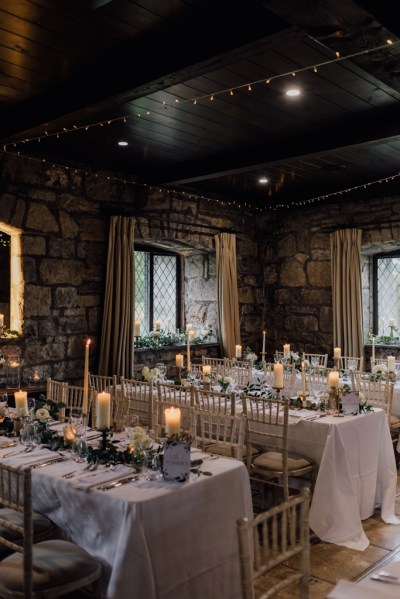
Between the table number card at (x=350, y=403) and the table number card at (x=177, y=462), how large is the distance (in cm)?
199

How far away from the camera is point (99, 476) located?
3053 mm

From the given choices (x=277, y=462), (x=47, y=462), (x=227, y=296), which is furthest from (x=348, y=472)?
(x=227, y=296)

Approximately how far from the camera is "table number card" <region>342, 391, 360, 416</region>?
4566mm

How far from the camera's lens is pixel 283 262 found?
9.55 metres

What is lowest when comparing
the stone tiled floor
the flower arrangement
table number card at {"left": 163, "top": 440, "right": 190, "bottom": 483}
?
the stone tiled floor

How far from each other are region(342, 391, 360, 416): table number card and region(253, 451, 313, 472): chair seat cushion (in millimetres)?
500

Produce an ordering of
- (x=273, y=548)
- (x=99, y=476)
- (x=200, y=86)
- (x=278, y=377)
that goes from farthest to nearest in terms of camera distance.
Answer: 1. (x=278, y=377)
2. (x=200, y=86)
3. (x=99, y=476)
4. (x=273, y=548)

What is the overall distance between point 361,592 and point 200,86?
3.92m

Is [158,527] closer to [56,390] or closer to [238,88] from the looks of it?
[56,390]

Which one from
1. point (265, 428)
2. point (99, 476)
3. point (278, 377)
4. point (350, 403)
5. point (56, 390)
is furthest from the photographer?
point (56, 390)

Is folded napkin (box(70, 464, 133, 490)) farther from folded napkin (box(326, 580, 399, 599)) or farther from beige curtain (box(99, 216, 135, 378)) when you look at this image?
beige curtain (box(99, 216, 135, 378))

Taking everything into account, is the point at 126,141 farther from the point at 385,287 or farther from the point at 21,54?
the point at 385,287

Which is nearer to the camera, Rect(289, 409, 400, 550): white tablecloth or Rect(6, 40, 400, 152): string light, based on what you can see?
Rect(6, 40, 400, 152): string light

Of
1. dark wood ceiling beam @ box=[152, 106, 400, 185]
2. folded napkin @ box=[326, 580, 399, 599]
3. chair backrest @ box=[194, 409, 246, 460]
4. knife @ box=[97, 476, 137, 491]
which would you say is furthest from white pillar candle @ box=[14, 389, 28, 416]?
dark wood ceiling beam @ box=[152, 106, 400, 185]
